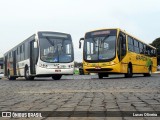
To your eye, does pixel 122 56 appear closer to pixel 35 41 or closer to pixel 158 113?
pixel 35 41

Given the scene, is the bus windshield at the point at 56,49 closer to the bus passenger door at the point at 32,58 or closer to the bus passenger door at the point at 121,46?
the bus passenger door at the point at 32,58

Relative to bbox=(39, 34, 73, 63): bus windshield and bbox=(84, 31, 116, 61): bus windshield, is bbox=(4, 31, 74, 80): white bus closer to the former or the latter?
bbox=(39, 34, 73, 63): bus windshield

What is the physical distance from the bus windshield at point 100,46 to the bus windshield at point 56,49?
117cm

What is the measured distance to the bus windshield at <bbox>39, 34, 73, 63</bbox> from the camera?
71.8 feet

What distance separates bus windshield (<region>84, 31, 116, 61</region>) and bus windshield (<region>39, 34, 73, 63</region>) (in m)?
1.17

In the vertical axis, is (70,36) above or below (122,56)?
above

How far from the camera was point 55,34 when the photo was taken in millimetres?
22625

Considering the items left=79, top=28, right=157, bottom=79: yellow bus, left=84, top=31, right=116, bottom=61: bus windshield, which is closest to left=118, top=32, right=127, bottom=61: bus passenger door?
left=79, top=28, right=157, bottom=79: yellow bus

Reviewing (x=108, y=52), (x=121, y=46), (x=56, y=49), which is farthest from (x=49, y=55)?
(x=121, y=46)

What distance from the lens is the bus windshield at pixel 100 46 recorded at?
21.5m

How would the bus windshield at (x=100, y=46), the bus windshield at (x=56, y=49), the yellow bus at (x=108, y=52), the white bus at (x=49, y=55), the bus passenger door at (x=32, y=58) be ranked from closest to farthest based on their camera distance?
the yellow bus at (x=108, y=52) < the bus windshield at (x=100, y=46) < the white bus at (x=49, y=55) < the bus windshield at (x=56, y=49) < the bus passenger door at (x=32, y=58)

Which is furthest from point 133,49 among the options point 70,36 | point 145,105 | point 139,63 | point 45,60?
point 145,105

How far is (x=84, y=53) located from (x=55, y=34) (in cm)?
225

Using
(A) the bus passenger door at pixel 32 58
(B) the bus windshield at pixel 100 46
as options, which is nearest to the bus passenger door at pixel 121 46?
(B) the bus windshield at pixel 100 46
